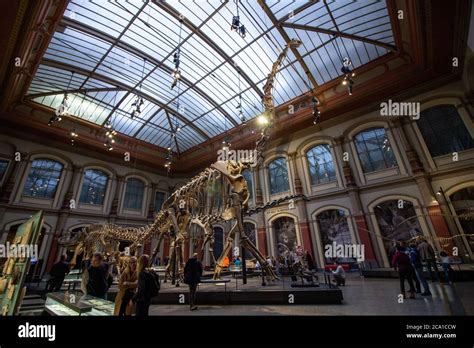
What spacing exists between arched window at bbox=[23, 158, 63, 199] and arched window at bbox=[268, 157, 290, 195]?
15.9 m

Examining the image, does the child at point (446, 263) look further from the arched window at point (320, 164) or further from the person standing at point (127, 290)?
the person standing at point (127, 290)

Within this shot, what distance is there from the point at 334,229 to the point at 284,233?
3.32 m

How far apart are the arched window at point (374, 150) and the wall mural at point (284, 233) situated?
5902 mm

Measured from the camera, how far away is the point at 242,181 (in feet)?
21.9

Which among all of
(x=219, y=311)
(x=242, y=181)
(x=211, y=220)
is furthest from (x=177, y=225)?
(x=219, y=311)

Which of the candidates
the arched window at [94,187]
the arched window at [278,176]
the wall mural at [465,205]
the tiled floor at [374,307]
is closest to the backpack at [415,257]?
the tiled floor at [374,307]

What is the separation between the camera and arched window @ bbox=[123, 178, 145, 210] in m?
18.9

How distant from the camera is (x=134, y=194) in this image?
64.0 ft

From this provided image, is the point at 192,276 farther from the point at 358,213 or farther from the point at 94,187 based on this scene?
the point at 94,187

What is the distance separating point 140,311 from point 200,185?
4938 millimetres

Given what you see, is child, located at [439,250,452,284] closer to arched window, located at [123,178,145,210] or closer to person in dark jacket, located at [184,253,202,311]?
person in dark jacket, located at [184,253,202,311]

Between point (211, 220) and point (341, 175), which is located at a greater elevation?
point (341, 175)
